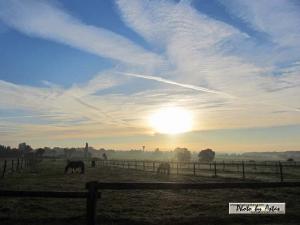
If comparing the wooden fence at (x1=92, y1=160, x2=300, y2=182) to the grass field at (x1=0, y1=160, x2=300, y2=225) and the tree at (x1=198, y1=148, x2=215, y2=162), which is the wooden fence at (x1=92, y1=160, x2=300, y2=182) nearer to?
the grass field at (x1=0, y1=160, x2=300, y2=225)

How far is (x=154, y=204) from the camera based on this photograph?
53.8 feet

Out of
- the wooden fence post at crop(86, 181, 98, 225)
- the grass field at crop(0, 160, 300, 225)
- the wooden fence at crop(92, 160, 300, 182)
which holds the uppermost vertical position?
the wooden fence at crop(92, 160, 300, 182)

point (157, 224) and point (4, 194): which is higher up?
point (4, 194)

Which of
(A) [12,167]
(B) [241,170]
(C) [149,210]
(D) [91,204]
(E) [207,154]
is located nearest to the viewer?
(D) [91,204]

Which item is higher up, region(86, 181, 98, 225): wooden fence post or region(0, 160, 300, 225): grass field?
region(86, 181, 98, 225): wooden fence post

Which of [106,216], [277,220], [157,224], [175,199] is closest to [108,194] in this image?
[175,199]

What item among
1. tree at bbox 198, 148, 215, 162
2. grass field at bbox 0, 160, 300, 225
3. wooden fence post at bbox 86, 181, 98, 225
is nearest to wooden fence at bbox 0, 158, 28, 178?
grass field at bbox 0, 160, 300, 225

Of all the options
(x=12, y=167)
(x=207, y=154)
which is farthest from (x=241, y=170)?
(x=207, y=154)

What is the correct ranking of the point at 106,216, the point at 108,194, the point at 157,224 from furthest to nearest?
1. the point at 108,194
2. the point at 106,216
3. the point at 157,224

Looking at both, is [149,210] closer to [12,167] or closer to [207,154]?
[12,167]

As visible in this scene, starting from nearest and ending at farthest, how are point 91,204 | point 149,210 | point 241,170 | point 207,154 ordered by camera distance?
point 91,204
point 149,210
point 241,170
point 207,154

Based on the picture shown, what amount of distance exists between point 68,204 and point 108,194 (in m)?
4.18

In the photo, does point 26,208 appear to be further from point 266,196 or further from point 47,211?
point 266,196

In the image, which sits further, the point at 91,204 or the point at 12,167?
the point at 12,167
